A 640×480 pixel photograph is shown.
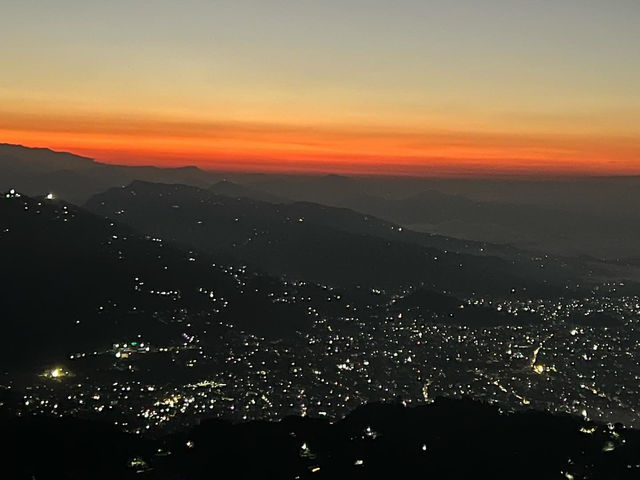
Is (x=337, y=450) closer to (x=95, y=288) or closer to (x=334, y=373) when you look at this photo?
(x=334, y=373)

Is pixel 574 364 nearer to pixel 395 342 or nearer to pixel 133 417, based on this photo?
pixel 395 342

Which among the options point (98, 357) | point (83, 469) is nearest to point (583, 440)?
point (83, 469)

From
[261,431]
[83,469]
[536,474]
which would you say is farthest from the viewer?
[261,431]

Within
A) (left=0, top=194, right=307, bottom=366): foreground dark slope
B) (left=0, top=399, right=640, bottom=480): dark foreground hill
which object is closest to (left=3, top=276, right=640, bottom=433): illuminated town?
(left=0, top=194, right=307, bottom=366): foreground dark slope

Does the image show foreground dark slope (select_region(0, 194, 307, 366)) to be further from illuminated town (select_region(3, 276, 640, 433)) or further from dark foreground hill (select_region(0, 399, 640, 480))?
dark foreground hill (select_region(0, 399, 640, 480))

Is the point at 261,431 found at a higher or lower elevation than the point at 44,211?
lower

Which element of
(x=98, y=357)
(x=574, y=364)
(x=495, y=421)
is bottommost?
(x=574, y=364)

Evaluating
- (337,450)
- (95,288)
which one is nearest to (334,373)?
(337,450)

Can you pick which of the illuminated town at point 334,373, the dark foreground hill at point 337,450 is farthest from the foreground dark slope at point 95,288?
the dark foreground hill at point 337,450
